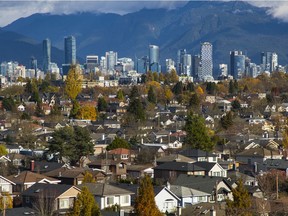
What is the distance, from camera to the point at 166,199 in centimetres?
2756

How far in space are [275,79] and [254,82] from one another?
3930mm

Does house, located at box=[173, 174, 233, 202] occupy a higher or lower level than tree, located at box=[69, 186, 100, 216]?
lower

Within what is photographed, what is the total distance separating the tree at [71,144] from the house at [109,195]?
10.6 metres

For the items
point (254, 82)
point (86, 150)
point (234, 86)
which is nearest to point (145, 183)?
point (86, 150)

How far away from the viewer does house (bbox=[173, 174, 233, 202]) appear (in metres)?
29.3

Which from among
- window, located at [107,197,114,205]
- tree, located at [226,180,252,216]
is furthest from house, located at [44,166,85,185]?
tree, located at [226,180,252,216]

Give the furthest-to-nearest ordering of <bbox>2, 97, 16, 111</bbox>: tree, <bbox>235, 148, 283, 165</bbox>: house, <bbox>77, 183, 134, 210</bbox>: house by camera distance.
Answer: <bbox>2, 97, 16, 111</bbox>: tree → <bbox>235, 148, 283, 165</bbox>: house → <bbox>77, 183, 134, 210</bbox>: house

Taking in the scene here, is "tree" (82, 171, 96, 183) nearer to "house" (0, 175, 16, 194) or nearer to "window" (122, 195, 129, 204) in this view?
"house" (0, 175, 16, 194)

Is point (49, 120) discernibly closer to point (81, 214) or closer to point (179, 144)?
point (179, 144)

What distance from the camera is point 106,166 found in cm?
3581

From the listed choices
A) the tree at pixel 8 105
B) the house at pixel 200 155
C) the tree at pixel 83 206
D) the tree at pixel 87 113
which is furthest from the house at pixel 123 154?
the tree at pixel 8 105

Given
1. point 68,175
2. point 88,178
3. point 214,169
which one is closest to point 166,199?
point 88,178

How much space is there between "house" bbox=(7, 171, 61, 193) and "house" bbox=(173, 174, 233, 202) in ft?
15.5

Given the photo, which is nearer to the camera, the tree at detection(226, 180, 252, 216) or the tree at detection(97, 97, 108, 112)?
the tree at detection(226, 180, 252, 216)
